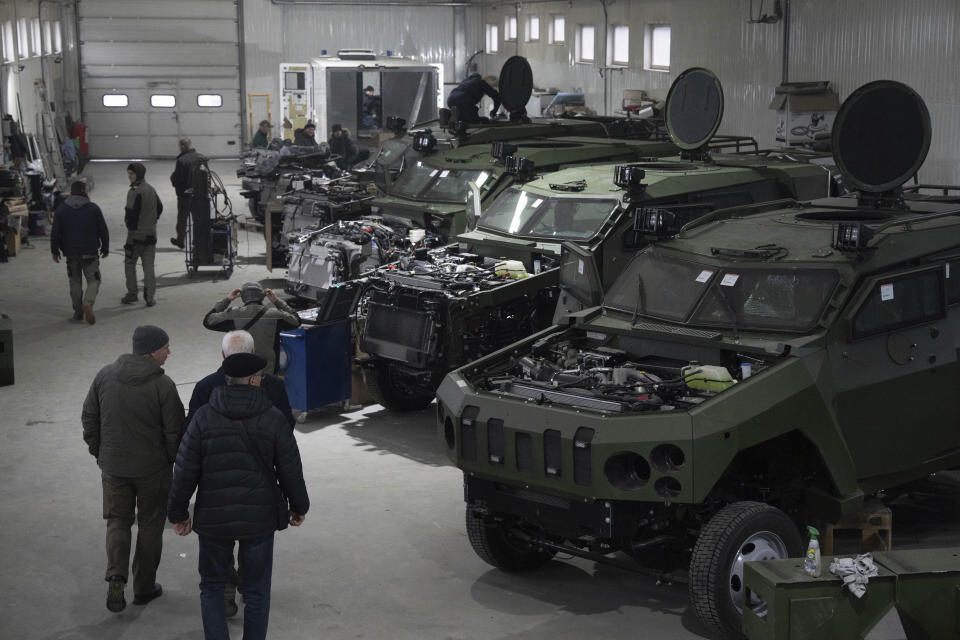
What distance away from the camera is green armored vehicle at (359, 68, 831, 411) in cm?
1062

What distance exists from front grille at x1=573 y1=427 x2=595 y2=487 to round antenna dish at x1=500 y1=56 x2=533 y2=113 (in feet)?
37.3

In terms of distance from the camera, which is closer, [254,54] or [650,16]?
[650,16]

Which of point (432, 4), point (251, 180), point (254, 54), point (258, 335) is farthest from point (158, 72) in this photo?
point (258, 335)

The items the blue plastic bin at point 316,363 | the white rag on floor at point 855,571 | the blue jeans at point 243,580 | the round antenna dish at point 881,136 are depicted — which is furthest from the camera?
the blue plastic bin at point 316,363

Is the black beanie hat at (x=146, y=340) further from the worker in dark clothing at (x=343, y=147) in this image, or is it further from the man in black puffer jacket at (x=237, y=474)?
the worker in dark clothing at (x=343, y=147)

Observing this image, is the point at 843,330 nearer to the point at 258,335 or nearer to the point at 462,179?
the point at 258,335

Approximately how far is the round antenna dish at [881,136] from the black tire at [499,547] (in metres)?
3.60

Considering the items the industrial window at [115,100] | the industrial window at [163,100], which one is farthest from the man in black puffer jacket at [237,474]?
the industrial window at [115,100]

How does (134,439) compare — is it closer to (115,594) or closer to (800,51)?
(115,594)

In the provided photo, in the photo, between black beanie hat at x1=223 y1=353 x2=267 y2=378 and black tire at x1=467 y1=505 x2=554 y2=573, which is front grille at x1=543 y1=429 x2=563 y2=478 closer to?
black tire at x1=467 y1=505 x2=554 y2=573

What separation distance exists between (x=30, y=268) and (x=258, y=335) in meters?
11.2

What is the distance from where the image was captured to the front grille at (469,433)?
7.39 meters

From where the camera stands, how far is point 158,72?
34.2 m

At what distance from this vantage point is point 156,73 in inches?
1348
